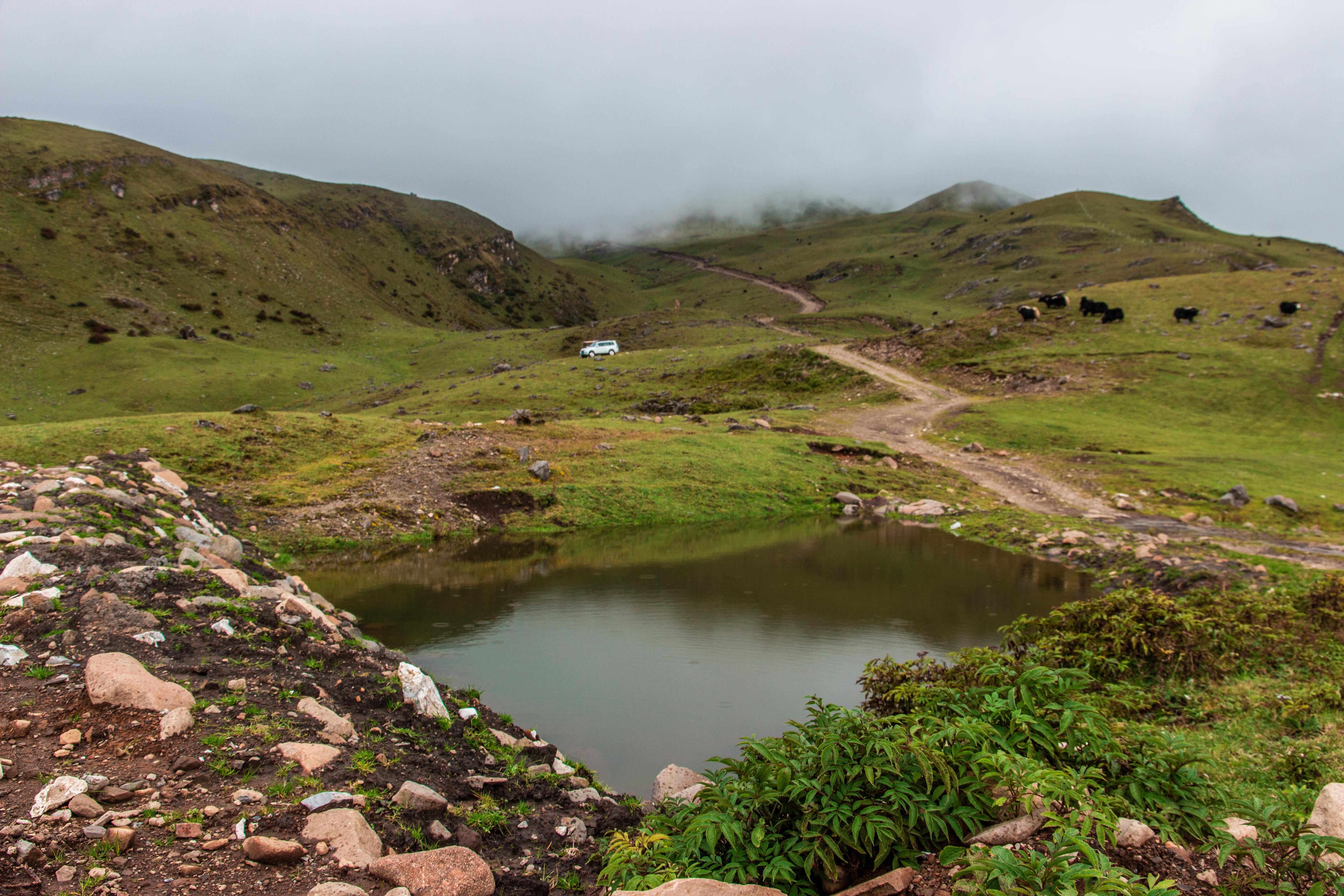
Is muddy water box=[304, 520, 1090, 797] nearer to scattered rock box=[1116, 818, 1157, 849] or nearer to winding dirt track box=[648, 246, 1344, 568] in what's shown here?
scattered rock box=[1116, 818, 1157, 849]

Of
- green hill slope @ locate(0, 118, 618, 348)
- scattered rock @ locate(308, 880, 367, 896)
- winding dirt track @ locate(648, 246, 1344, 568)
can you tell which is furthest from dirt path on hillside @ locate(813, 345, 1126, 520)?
green hill slope @ locate(0, 118, 618, 348)

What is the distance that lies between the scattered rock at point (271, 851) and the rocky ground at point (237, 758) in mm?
15

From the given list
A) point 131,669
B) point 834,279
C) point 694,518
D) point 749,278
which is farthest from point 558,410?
point 749,278

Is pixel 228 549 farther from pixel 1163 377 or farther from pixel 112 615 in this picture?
pixel 1163 377

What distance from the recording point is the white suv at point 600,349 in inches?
2515

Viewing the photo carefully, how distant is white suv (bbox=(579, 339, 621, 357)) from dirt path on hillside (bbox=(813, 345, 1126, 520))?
21.4 meters

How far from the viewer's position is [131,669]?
676 centimetres

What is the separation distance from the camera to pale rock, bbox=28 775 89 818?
480 centimetres

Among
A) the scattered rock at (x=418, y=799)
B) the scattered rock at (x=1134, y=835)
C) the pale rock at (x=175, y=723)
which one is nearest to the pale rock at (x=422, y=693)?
the scattered rock at (x=418, y=799)

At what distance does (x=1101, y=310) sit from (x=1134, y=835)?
62155mm

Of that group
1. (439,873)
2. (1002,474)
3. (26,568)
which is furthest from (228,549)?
(1002,474)

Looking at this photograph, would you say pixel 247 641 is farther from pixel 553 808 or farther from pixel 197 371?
pixel 197 371

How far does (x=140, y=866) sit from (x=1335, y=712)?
13.2m

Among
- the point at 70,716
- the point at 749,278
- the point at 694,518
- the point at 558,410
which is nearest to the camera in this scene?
the point at 70,716
